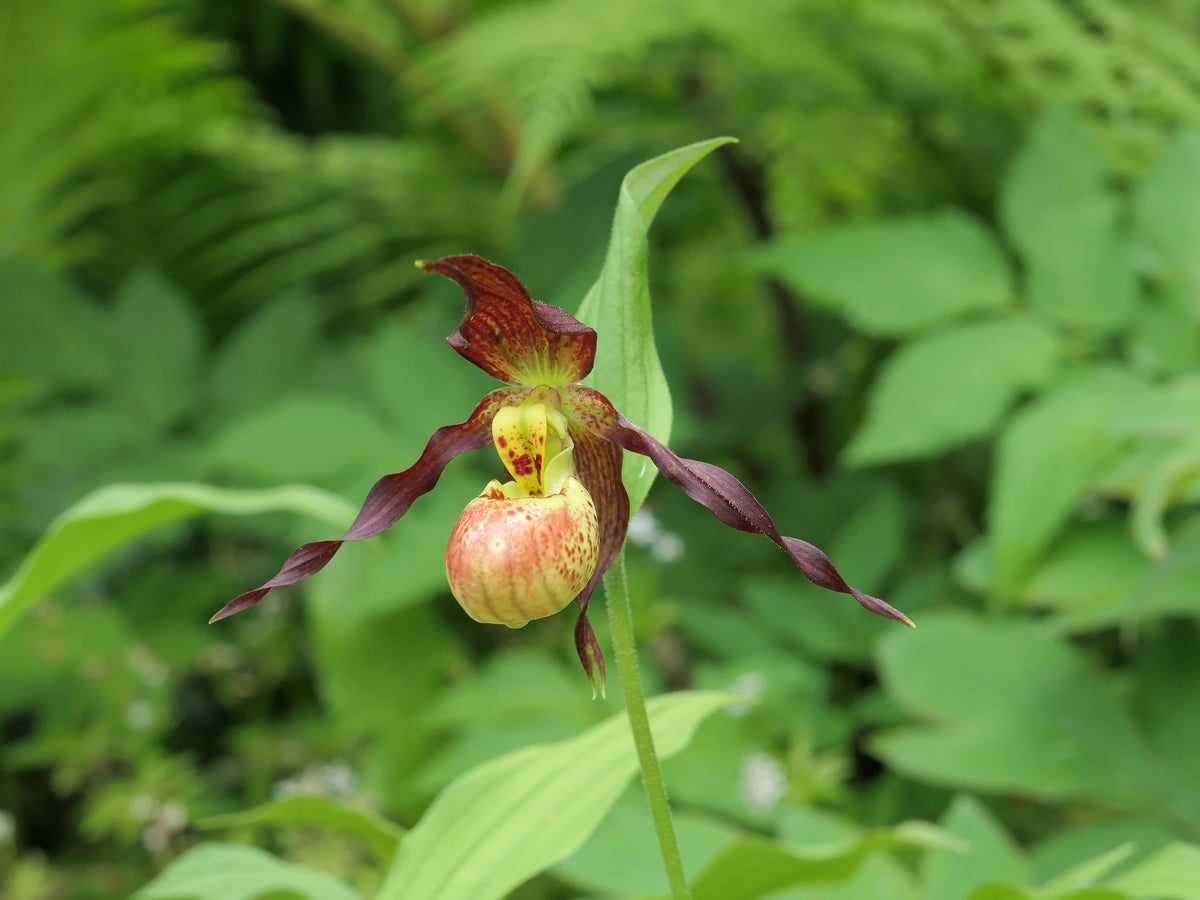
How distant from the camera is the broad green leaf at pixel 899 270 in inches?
41.9

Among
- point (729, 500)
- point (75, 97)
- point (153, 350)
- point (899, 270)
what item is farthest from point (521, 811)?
point (75, 97)

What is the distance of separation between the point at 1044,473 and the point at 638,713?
61 centimetres

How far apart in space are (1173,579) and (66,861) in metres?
1.55

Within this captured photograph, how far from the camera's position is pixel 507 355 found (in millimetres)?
548

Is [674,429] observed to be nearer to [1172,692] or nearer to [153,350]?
[1172,692]

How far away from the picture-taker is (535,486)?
0.58 metres

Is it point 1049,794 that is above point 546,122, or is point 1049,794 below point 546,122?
below

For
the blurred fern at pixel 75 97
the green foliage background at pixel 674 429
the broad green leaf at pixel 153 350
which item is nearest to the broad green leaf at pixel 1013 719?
the green foliage background at pixel 674 429

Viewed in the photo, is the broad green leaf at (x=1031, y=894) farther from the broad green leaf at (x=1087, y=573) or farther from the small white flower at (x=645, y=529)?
the small white flower at (x=645, y=529)

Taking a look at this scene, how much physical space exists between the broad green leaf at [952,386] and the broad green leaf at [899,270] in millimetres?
37

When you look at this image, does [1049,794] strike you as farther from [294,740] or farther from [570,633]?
[294,740]

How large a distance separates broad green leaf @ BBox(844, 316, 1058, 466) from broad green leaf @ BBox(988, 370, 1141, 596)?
1.8 inches

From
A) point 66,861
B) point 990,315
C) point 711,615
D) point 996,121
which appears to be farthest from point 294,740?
point 996,121

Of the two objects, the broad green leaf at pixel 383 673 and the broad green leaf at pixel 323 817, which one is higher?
the broad green leaf at pixel 323 817
